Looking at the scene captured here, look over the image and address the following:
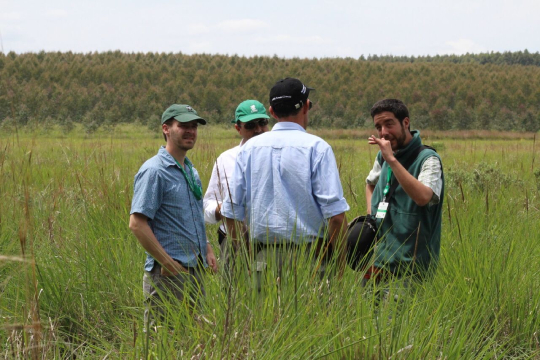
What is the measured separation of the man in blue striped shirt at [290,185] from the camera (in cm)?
319

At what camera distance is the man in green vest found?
334 centimetres

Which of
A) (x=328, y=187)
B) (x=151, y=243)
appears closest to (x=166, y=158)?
(x=151, y=243)

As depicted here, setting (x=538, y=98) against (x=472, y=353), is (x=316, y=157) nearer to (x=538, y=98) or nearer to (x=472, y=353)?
(x=472, y=353)

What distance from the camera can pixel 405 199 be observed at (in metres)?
3.50

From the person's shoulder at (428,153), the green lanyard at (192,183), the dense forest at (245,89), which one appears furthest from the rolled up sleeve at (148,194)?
the dense forest at (245,89)

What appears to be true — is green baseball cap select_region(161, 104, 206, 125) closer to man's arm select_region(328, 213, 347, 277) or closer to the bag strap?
man's arm select_region(328, 213, 347, 277)

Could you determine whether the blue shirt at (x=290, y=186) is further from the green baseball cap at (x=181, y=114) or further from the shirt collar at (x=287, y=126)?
the green baseball cap at (x=181, y=114)

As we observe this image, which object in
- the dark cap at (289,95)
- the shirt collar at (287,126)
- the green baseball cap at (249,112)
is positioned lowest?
the shirt collar at (287,126)

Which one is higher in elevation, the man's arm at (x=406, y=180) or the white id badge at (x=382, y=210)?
the man's arm at (x=406, y=180)


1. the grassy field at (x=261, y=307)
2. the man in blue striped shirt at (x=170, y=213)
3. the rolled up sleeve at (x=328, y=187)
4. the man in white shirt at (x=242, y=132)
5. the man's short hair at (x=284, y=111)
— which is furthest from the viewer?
the man in white shirt at (x=242, y=132)

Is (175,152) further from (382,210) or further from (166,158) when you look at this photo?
(382,210)

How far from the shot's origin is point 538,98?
46000mm

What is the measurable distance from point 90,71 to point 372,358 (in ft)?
156

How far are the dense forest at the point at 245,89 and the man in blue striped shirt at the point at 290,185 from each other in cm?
2863
